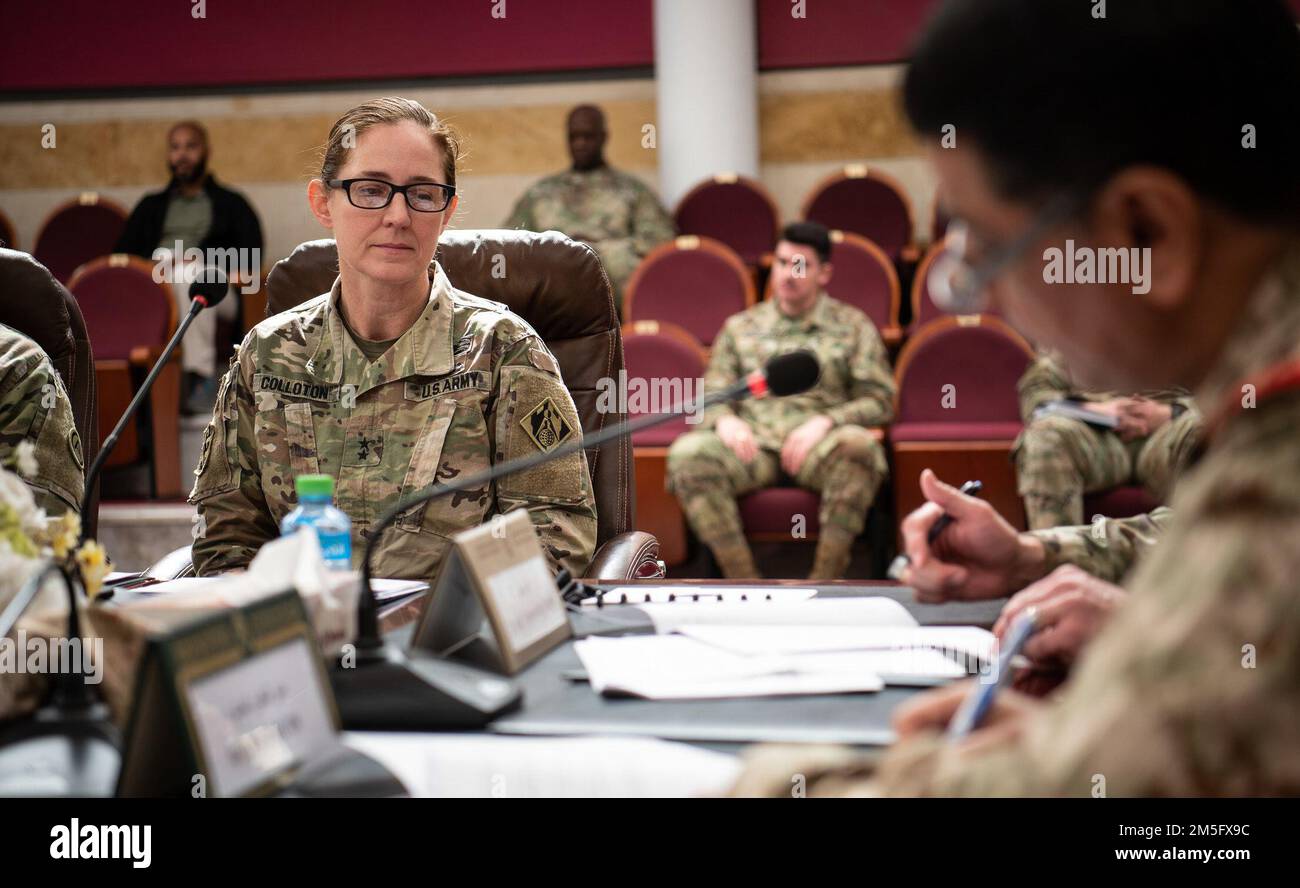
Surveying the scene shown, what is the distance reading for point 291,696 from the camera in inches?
31.4

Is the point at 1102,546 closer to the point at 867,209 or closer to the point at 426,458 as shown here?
the point at 426,458

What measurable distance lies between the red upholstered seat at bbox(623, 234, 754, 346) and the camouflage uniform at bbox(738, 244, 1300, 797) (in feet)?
13.7

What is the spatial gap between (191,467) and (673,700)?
426 centimetres

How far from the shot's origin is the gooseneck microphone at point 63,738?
76cm

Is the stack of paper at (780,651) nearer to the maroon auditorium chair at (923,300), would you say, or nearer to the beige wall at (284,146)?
the maroon auditorium chair at (923,300)

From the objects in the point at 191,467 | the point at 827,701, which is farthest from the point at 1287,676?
the point at 191,467

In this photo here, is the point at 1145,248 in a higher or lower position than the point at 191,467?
higher

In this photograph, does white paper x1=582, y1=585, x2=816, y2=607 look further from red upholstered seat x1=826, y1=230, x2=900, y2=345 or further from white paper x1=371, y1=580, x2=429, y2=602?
red upholstered seat x1=826, y1=230, x2=900, y2=345

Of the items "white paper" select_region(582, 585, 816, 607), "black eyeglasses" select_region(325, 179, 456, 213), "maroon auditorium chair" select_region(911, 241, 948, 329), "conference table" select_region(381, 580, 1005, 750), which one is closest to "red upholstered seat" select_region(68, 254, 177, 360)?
"maroon auditorium chair" select_region(911, 241, 948, 329)

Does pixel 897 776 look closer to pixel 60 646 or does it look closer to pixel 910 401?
pixel 60 646

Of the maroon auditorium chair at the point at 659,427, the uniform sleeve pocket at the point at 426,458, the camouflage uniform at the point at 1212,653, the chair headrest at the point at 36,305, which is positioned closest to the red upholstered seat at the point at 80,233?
the maroon auditorium chair at the point at 659,427

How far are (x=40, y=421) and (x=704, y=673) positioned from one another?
126 centimetres

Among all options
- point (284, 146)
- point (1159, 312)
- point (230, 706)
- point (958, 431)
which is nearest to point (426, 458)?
point (230, 706)

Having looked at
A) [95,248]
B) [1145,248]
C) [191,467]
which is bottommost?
[191,467]
